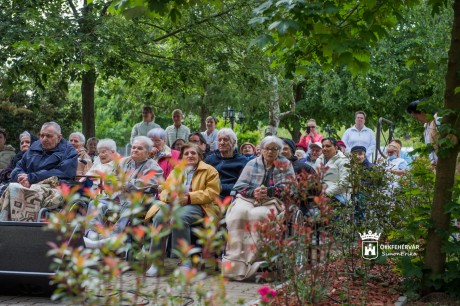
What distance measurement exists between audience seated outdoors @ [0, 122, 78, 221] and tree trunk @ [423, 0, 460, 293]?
464 centimetres

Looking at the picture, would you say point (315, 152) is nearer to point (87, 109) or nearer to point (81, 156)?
point (81, 156)

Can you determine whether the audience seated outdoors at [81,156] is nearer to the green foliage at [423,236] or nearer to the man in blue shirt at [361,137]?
the man in blue shirt at [361,137]

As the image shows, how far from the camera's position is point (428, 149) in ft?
26.7

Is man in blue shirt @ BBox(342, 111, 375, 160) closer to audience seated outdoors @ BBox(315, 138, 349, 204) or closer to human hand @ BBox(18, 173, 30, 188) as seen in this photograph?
audience seated outdoors @ BBox(315, 138, 349, 204)

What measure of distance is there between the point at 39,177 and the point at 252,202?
274 cm

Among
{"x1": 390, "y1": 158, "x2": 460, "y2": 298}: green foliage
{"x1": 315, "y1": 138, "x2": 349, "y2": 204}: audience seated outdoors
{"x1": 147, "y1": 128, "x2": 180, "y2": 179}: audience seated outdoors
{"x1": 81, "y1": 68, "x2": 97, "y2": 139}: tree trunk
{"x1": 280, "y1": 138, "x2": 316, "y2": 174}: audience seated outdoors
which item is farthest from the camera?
{"x1": 81, "y1": 68, "x2": 97, "y2": 139}: tree trunk

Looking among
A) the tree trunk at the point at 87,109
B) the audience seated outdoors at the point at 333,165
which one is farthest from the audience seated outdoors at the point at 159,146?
the tree trunk at the point at 87,109

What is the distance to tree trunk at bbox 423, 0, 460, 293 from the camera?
823 centimetres

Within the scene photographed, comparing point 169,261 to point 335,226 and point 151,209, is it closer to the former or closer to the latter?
point 151,209

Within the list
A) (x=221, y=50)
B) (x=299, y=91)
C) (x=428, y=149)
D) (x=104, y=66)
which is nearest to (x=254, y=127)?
(x=299, y=91)

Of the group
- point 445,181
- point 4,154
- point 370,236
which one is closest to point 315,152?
point 4,154

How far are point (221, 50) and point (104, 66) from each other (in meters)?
3.76

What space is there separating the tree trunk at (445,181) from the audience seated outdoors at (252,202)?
2.20 meters

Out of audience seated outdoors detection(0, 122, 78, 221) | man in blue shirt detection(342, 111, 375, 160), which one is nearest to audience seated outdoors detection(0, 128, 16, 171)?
audience seated outdoors detection(0, 122, 78, 221)
